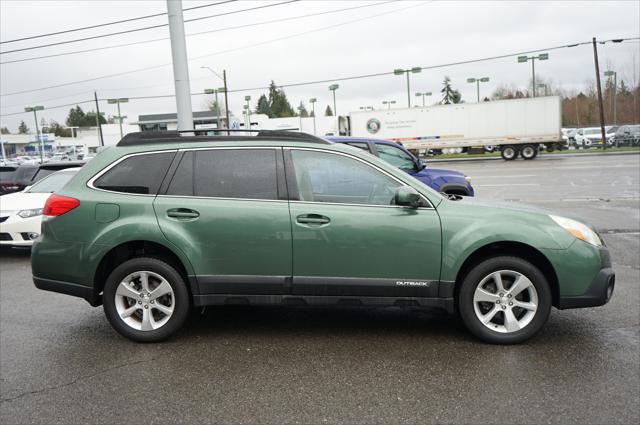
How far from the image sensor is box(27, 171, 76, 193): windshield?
9367 millimetres

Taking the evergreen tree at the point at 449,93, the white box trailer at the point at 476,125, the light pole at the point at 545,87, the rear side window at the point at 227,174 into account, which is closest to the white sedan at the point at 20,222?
the rear side window at the point at 227,174

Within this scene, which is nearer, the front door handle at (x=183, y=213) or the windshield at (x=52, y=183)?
the front door handle at (x=183, y=213)

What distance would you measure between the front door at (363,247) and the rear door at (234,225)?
0.15 meters

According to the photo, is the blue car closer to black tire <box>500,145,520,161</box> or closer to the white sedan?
the white sedan

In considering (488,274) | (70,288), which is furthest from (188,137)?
(488,274)

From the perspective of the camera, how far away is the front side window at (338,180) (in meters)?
4.57

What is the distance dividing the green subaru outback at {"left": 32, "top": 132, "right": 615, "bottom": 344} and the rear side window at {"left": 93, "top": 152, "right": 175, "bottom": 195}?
12 mm

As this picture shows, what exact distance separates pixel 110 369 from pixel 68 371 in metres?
0.32

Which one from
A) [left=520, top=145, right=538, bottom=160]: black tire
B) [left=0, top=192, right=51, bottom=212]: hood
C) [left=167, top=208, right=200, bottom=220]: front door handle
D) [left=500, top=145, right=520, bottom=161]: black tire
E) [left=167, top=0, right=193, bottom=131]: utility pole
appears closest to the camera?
[left=167, top=208, right=200, bottom=220]: front door handle

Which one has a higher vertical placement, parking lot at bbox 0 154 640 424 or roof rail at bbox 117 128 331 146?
roof rail at bbox 117 128 331 146

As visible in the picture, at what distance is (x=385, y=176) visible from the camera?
182 inches

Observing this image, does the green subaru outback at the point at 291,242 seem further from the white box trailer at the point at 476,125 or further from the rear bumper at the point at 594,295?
the white box trailer at the point at 476,125

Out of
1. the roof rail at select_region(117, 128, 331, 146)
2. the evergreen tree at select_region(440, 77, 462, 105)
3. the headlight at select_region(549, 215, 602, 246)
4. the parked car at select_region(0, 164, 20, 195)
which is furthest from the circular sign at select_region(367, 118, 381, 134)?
the evergreen tree at select_region(440, 77, 462, 105)

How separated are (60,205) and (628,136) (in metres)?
43.3
